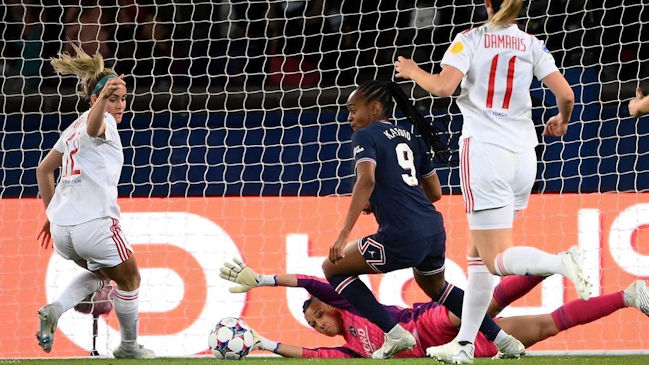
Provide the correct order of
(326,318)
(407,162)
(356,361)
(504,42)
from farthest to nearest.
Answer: (326,318)
(407,162)
(356,361)
(504,42)

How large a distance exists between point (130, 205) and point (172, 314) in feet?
2.57

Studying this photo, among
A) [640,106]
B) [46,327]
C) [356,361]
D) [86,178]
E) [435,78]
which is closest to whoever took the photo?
[640,106]

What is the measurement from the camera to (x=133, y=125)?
9.01 meters

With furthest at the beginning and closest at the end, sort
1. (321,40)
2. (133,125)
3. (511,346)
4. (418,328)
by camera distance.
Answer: (321,40) < (133,125) < (418,328) < (511,346)

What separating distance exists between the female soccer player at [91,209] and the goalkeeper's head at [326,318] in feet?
3.30

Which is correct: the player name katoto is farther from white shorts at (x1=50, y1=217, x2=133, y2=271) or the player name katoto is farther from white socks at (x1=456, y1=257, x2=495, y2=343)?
white shorts at (x1=50, y1=217, x2=133, y2=271)

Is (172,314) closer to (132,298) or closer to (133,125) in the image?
(132,298)

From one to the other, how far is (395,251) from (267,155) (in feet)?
10.9

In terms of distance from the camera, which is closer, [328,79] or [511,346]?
[511,346]

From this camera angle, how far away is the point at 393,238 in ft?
19.1

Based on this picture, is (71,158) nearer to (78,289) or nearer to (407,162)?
(78,289)

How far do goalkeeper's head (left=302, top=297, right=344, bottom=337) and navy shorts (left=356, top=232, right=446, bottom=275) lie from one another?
78cm

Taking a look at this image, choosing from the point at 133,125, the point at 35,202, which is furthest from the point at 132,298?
the point at 133,125

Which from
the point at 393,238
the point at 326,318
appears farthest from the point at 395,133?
the point at 326,318
